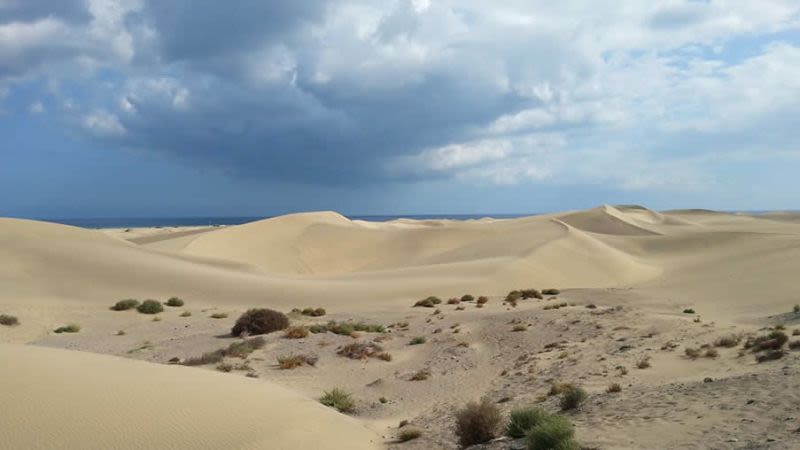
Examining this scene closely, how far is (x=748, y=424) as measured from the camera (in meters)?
8.68

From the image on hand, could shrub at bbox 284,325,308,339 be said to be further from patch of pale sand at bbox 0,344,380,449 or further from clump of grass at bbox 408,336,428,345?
patch of pale sand at bbox 0,344,380,449

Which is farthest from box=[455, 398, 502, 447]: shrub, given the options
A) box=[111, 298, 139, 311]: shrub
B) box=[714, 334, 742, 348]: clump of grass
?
box=[111, 298, 139, 311]: shrub

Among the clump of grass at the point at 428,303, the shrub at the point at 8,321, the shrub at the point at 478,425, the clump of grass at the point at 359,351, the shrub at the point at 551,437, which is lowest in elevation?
the clump of grass at the point at 359,351

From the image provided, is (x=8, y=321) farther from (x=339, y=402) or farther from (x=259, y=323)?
(x=339, y=402)

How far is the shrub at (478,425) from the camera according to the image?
32.3 ft

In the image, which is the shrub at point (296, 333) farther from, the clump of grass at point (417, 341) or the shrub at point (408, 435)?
the shrub at point (408, 435)

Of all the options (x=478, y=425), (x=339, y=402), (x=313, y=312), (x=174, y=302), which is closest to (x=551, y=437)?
(x=478, y=425)

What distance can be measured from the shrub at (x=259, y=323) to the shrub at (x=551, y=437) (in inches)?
618

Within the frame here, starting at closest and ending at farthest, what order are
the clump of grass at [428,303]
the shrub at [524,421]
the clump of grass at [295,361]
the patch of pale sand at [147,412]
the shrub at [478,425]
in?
1. the patch of pale sand at [147,412]
2. the shrub at [524,421]
3. the shrub at [478,425]
4. the clump of grass at [295,361]
5. the clump of grass at [428,303]

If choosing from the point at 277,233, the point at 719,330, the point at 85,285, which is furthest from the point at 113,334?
the point at 277,233

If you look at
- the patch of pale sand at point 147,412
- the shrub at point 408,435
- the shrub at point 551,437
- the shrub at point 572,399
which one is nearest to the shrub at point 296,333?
the patch of pale sand at point 147,412

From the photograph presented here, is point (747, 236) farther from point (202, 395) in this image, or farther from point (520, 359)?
point (202, 395)

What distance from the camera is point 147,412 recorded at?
9.33 metres

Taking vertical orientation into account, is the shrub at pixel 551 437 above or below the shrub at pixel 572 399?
above
